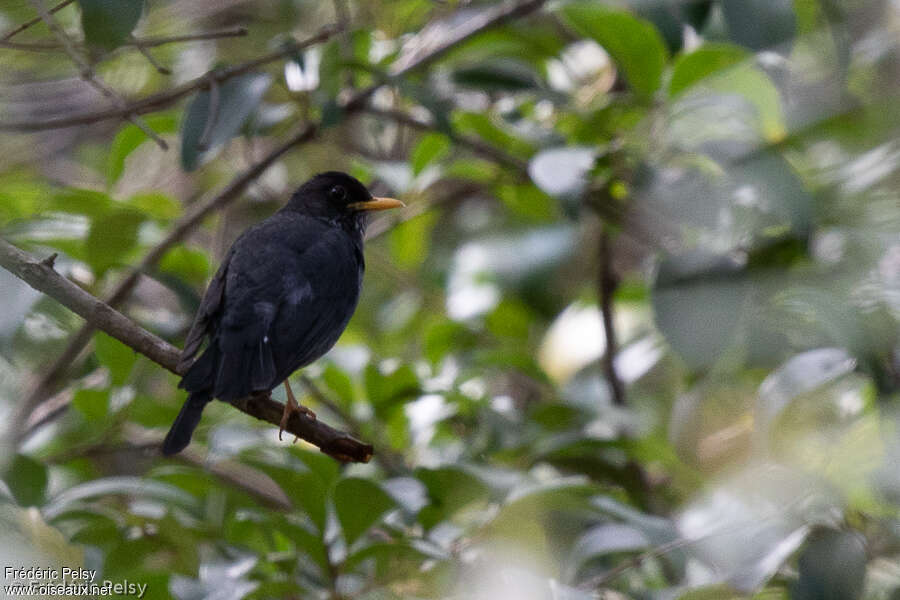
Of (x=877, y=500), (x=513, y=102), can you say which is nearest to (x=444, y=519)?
(x=877, y=500)

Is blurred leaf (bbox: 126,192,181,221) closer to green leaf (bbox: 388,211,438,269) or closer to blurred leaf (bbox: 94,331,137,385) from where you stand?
blurred leaf (bbox: 94,331,137,385)

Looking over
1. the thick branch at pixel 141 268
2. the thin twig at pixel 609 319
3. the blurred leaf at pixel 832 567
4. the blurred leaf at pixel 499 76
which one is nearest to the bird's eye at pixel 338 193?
the thick branch at pixel 141 268

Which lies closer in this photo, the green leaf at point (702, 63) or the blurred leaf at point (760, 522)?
the blurred leaf at point (760, 522)

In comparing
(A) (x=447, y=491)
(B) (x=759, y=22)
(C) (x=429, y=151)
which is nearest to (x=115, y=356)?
(A) (x=447, y=491)

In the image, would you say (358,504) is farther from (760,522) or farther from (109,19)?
(109,19)

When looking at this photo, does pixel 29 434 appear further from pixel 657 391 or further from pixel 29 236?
pixel 657 391

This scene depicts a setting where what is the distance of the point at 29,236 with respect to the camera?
3.06 meters

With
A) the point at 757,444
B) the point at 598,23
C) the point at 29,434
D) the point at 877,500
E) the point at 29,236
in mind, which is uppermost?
the point at 598,23

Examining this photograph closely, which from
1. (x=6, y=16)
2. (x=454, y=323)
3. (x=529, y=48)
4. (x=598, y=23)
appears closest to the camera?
(x=6, y=16)

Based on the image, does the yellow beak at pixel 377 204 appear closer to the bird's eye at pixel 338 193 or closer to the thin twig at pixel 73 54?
the bird's eye at pixel 338 193

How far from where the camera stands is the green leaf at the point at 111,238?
3.01 m

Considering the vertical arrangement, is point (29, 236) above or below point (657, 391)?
above

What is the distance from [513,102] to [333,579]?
239cm

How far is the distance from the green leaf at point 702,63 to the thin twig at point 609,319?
0.89 m
